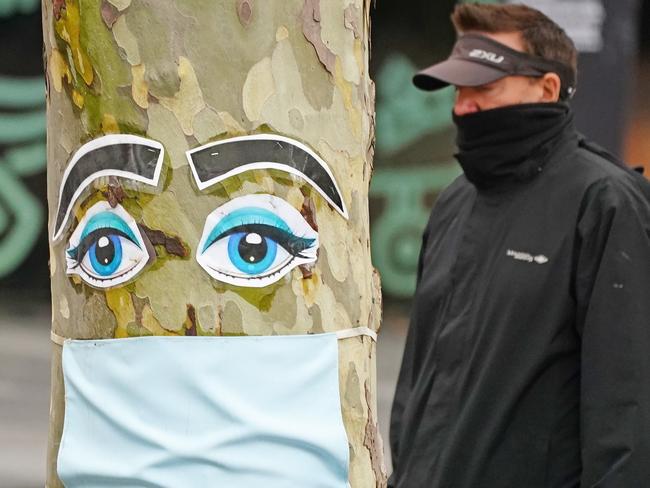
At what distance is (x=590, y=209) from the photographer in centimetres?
333

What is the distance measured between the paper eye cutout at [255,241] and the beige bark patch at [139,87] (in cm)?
20

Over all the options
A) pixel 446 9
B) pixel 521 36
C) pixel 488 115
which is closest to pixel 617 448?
pixel 488 115

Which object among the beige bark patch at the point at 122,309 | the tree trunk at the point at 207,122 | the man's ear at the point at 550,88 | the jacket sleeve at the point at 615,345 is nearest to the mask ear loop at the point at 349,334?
the tree trunk at the point at 207,122

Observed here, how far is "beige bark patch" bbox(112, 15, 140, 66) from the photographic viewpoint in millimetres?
2025

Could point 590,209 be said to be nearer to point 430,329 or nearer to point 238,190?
point 430,329

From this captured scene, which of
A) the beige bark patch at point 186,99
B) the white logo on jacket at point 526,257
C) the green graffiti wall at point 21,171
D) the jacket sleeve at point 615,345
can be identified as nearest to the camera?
the beige bark patch at point 186,99

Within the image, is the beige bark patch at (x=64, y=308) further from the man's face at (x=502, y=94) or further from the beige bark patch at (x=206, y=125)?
the man's face at (x=502, y=94)

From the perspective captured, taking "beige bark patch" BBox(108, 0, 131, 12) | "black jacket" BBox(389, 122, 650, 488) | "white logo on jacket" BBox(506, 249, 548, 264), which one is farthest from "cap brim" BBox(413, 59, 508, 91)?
"beige bark patch" BBox(108, 0, 131, 12)

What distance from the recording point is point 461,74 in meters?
3.81

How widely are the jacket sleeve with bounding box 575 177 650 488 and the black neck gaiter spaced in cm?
37

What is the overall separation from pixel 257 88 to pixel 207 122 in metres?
0.09

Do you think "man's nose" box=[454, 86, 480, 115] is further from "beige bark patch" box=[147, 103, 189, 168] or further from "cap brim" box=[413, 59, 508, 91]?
"beige bark patch" box=[147, 103, 189, 168]

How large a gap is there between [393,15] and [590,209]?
22.7ft

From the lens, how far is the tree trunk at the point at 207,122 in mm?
2018
